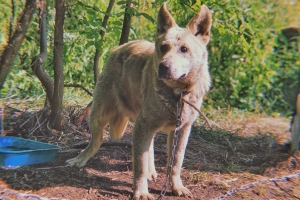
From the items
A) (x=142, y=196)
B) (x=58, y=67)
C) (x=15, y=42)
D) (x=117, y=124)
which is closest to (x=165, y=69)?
(x=142, y=196)

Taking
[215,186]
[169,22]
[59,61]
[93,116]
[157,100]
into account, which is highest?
[169,22]

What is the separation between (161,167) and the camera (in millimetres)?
4609

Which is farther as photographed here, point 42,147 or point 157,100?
point 42,147

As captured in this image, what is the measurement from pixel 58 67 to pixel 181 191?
216cm

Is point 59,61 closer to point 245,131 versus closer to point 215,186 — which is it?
point 215,186

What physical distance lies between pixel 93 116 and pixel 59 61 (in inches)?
33.0

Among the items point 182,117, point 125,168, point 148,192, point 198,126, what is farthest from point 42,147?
point 198,126

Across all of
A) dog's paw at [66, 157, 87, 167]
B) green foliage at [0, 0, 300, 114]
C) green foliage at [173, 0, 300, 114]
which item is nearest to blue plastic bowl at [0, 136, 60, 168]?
dog's paw at [66, 157, 87, 167]

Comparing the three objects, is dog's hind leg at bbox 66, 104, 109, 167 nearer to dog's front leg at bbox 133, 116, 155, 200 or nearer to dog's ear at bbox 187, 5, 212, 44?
dog's front leg at bbox 133, 116, 155, 200

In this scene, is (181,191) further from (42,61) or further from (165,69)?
(42,61)

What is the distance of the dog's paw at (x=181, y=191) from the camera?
3.75 meters

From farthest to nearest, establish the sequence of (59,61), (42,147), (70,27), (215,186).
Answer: (70,27) < (59,61) < (42,147) < (215,186)

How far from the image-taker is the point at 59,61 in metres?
4.82

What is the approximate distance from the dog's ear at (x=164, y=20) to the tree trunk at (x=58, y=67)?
135 centimetres
